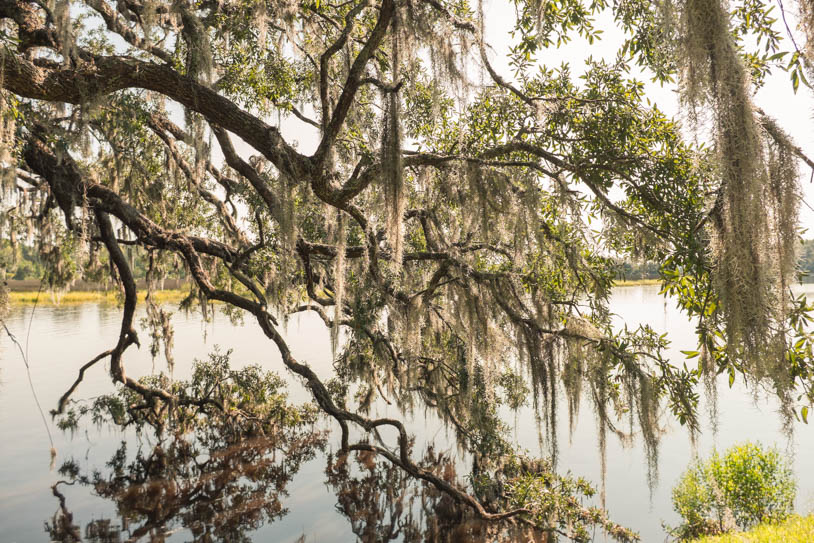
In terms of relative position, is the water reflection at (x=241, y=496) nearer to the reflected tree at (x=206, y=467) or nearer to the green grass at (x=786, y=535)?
the reflected tree at (x=206, y=467)

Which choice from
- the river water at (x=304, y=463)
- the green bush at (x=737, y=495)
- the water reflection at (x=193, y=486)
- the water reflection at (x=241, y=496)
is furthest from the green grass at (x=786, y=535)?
the water reflection at (x=193, y=486)

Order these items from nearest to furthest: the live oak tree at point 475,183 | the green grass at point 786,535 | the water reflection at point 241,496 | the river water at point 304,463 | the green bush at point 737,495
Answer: the live oak tree at point 475,183 → the green grass at point 786,535 → the water reflection at point 241,496 → the river water at point 304,463 → the green bush at point 737,495

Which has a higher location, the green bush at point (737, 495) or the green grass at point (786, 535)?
the green grass at point (786, 535)

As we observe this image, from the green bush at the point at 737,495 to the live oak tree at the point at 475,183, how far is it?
1.34 metres

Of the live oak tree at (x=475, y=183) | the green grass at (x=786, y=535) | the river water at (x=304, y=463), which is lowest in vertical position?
the river water at (x=304, y=463)

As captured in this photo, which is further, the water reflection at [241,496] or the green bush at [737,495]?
the green bush at [737,495]

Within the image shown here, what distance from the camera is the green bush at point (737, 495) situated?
20.0ft

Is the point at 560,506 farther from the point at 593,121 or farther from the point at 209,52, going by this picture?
the point at 209,52

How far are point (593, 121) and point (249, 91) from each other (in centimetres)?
353

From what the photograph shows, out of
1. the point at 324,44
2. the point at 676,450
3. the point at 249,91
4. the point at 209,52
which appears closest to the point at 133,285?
the point at 249,91

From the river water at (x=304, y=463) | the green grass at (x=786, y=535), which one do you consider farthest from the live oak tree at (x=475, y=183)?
the green grass at (x=786, y=535)

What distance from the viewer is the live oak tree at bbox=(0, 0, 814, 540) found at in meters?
1.88

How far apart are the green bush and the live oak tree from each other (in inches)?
52.8

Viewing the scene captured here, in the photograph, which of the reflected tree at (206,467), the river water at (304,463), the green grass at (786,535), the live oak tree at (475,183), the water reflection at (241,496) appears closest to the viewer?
the live oak tree at (475,183)
